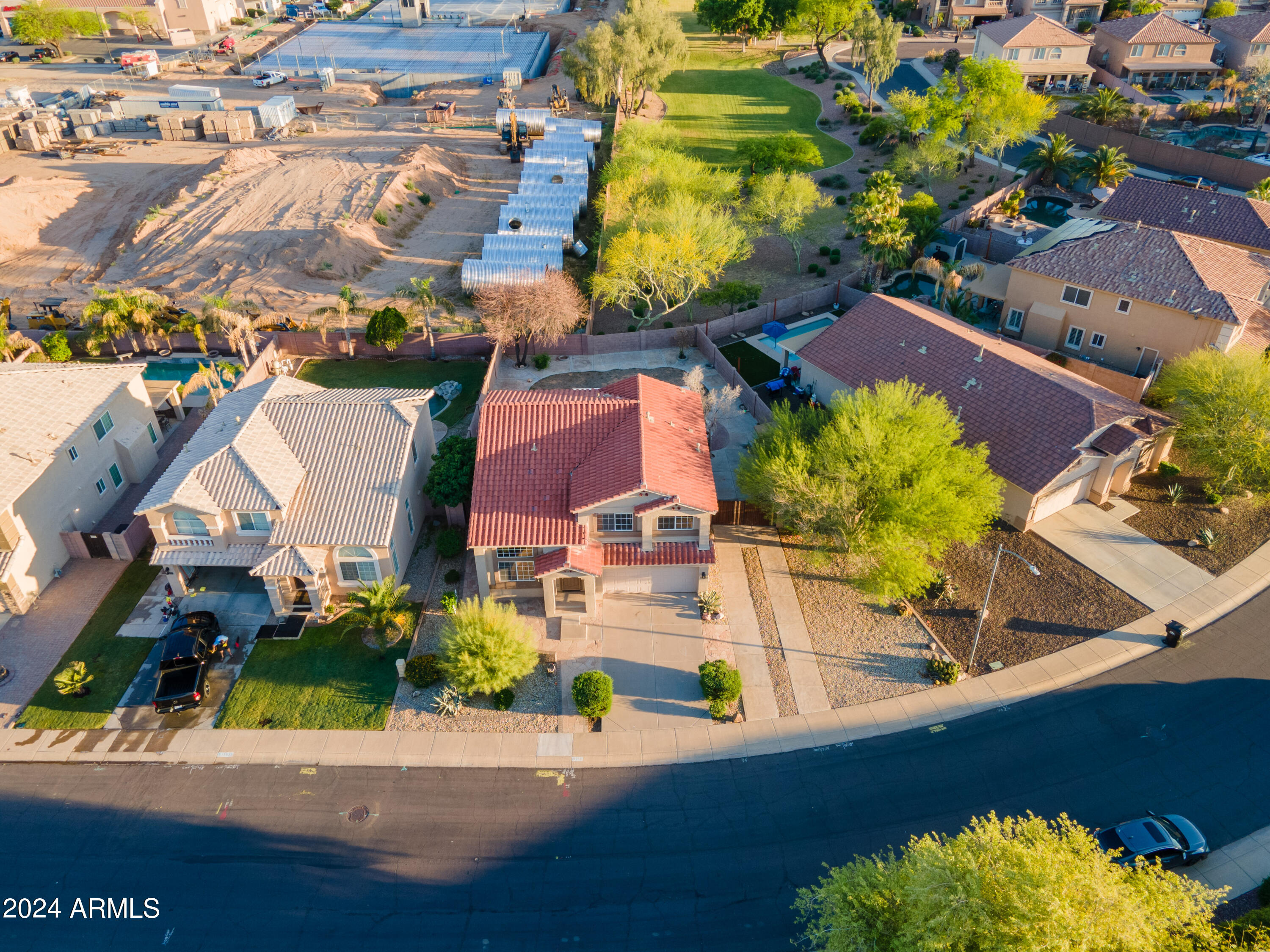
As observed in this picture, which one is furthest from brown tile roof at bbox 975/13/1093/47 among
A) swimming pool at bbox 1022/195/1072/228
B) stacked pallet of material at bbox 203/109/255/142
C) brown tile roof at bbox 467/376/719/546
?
stacked pallet of material at bbox 203/109/255/142

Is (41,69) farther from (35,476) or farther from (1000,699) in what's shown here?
(1000,699)

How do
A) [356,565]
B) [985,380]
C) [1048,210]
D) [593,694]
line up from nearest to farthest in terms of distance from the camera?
1. [593,694]
2. [356,565]
3. [985,380]
4. [1048,210]

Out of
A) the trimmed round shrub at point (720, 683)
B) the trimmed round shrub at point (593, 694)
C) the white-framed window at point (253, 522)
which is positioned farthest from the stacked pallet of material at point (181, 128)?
the trimmed round shrub at point (720, 683)

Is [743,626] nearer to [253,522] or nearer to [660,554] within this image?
[660,554]

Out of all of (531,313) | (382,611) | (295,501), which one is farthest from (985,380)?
(295,501)

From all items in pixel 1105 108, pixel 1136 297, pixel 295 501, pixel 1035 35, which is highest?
pixel 1035 35

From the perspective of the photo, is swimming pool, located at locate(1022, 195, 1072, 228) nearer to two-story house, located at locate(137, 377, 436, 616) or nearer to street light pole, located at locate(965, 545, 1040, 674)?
street light pole, located at locate(965, 545, 1040, 674)
